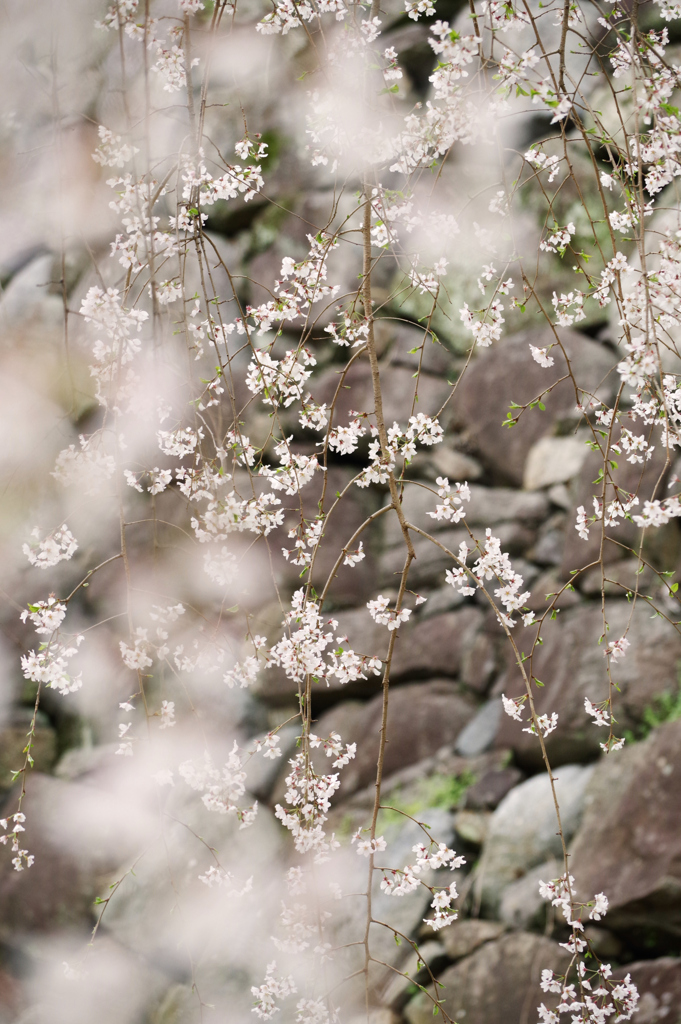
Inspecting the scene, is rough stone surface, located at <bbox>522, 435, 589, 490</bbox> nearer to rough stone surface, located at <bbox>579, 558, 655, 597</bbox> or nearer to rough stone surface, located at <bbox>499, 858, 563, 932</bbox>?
rough stone surface, located at <bbox>579, 558, 655, 597</bbox>

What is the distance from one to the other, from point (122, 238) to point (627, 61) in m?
0.85

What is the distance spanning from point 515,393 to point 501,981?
2066 millimetres

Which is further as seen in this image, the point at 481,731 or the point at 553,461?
the point at 553,461

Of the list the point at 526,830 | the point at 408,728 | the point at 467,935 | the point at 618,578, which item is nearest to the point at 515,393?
the point at 618,578

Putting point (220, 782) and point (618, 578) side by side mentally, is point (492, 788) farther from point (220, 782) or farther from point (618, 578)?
point (220, 782)

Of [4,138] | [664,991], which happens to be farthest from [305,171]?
[664,991]

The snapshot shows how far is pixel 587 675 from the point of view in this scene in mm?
2354

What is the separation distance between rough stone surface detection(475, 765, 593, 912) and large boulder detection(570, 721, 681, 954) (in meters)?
0.08

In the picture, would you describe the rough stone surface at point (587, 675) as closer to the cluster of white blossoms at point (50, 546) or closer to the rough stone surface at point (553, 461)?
the rough stone surface at point (553, 461)

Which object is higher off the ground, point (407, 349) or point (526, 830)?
point (407, 349)

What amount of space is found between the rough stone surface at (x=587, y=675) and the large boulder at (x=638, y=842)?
15cm

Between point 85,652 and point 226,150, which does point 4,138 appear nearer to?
point 226,150

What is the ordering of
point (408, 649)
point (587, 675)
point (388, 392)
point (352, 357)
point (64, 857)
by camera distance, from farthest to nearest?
point (388, 392)
point (408, 649)
point (64, 857)
point (587, 675)
point (352, 357)

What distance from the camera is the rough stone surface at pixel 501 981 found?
191 cm
